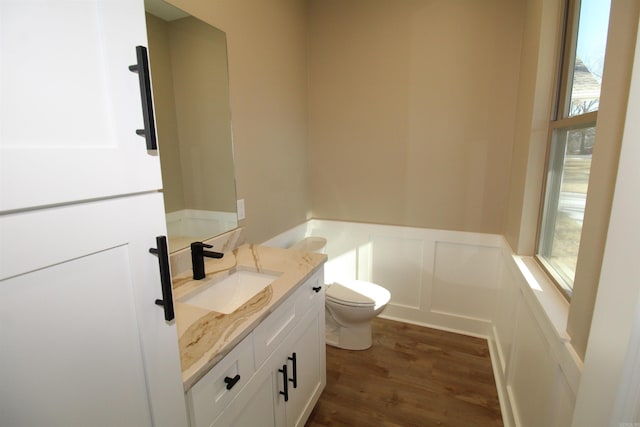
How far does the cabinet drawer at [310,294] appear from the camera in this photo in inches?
54.4

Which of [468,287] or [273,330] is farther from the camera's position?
[468,287]

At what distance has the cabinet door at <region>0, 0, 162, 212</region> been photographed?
0.40m

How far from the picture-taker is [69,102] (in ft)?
1.51

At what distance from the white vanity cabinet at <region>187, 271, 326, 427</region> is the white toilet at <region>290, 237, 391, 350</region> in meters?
0.41

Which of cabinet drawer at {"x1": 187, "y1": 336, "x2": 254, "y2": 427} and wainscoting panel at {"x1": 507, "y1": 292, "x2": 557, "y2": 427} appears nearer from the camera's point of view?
cabinet drawer at {"x1": 187, "y1": 336, "x2": 254, "y2": 427}

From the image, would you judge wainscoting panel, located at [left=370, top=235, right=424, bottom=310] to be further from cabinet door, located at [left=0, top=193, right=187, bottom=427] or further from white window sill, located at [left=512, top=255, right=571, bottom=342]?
cabinet door, located at [left=0, top=193, right=187, bottom=427]

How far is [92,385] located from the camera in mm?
510

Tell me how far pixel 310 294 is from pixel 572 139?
139 cm

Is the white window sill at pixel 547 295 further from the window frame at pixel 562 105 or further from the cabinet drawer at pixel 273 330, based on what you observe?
the cabinet drawer at pixel 273 330


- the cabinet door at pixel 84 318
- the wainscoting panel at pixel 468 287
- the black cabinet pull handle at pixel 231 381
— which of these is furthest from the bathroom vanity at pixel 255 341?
the wainscoting panel at pixel 468 287

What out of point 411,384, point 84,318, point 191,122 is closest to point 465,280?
point 411,384

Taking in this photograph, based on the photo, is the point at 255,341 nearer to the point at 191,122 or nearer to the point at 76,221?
the point at 76,221

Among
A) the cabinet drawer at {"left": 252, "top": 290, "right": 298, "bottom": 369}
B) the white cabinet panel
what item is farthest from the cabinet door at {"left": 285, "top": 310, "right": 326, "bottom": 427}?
the white cabinet panel

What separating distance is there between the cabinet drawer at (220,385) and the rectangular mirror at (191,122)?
67 centimetres
